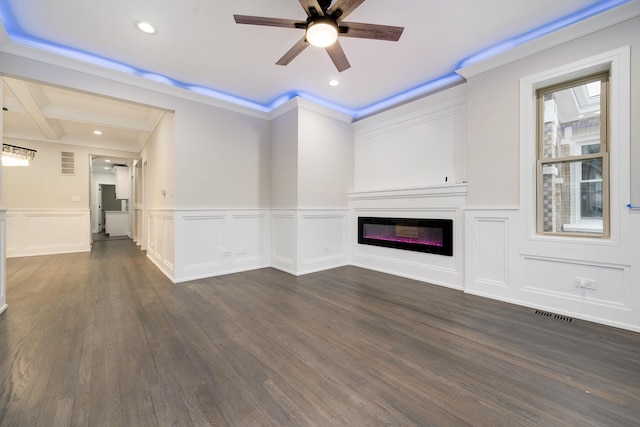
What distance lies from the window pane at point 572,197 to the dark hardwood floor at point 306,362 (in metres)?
0.96

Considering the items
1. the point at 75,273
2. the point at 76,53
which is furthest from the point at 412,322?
the point at 75,273

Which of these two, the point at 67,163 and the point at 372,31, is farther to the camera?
the point at 67,163

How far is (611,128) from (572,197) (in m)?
0.69

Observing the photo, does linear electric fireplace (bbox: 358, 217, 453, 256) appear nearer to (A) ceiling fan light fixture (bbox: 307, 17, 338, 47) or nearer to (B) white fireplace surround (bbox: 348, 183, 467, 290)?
(B) white fireplace surround (bbox: 348, 183, 467, 290)

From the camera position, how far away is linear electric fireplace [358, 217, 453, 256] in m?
3.54

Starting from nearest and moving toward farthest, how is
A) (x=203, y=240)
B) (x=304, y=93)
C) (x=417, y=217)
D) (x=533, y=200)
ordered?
1. (x=533, y=200)
2. (x=417, y=217)
3. (x=203, y=240)
4. (x=304, y=93)

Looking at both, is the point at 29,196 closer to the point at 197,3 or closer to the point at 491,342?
the point at 197,3

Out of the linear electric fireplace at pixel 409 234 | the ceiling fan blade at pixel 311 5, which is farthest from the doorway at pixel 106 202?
the ceiling fan blade at pixel 311 5

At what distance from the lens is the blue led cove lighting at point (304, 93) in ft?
7.98

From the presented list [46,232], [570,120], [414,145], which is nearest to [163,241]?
[46,232]

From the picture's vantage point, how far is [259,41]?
2797 millimetres

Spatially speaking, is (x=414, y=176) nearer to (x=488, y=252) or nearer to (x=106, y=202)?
(x=488, y=252)

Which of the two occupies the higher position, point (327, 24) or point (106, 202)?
point (327, 24)

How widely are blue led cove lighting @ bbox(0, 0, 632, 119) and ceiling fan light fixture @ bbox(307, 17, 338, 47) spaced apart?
2006 millimetres
